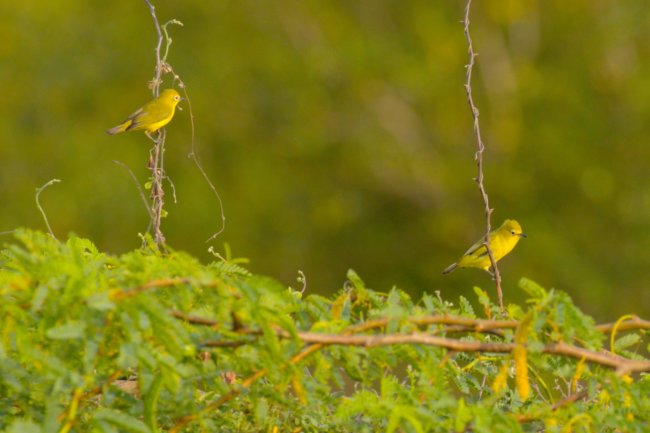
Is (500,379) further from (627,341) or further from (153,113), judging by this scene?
(153,113)

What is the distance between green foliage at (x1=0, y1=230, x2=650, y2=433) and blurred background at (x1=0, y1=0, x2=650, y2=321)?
27483 millimetres

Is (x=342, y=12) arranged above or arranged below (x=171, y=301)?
above

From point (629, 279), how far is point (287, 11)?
12060mm

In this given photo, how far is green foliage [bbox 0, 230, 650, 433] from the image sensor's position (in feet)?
9.64

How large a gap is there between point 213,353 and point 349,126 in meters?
31.8

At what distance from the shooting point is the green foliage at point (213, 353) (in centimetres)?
294

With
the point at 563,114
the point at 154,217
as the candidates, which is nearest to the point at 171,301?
the point at 154,217

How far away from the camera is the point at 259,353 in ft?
10.1

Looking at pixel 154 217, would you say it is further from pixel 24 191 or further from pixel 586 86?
pixel 586 86

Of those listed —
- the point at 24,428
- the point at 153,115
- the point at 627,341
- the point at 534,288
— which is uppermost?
the point at 153,115

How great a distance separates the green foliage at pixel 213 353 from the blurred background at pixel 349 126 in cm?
2748

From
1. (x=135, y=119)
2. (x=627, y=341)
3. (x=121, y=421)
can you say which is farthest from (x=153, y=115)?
(x=121, y=421)

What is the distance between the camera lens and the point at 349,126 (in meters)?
34.8

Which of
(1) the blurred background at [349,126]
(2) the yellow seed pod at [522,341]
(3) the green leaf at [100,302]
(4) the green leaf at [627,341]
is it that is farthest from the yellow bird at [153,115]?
(1) the blurred background at [349,126]
